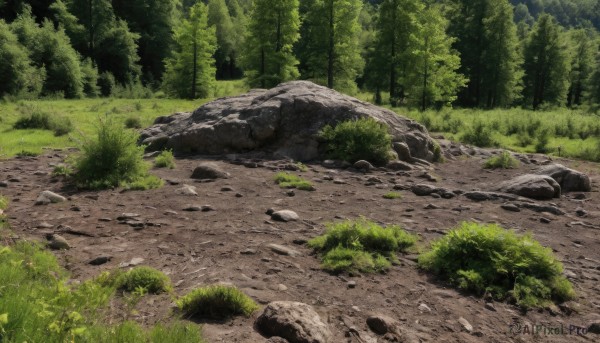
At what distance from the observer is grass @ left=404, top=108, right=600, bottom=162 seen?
741 inches

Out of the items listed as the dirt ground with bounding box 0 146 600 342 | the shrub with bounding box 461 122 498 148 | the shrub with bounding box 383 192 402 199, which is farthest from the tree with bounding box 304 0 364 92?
the shrub with bounding box 383 192 402 199

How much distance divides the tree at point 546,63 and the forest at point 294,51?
0.41 feet

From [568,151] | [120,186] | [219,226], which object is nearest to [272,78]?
[568,151]

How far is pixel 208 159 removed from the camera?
42.1 ft

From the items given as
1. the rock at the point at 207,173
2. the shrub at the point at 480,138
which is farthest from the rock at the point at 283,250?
the shrub at the point at 480,138

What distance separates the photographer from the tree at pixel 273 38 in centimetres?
3675

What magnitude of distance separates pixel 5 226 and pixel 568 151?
62.2 ft

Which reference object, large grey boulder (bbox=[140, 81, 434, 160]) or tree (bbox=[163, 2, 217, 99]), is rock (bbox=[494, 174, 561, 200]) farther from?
tree (bbox=[163, 2, 217, 99])

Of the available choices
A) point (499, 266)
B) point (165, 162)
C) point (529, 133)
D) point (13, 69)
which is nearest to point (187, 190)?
point (165, 162)

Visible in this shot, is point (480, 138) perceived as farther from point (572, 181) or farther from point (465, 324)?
point (465, 324)

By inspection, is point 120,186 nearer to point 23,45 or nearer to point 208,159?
point 208,159

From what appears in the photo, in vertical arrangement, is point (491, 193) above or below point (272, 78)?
below

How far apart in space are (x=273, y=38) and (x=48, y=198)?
3164cm

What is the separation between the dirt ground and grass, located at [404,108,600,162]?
7893 mm
